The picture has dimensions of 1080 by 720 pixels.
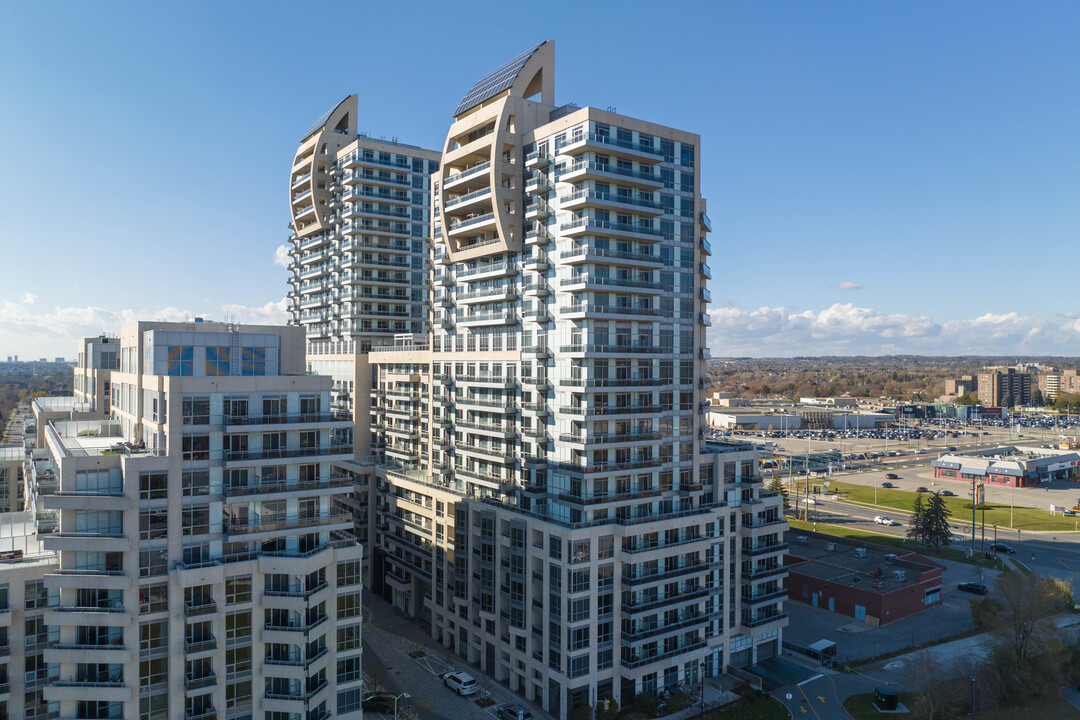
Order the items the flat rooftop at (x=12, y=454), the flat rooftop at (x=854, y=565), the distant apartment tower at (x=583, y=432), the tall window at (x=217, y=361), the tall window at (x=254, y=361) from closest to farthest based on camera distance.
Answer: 1. the tall window at (x=217, y=361)
2. the tall window at (x=254, y=361)
3. the distant apartment tower at (x=583, y=432)
4. the flat rooftop at (x=12, y=454)
5. the flat rooftop at (x=854, y=565)

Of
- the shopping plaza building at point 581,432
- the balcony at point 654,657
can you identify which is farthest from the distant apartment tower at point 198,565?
the balcony at point 654,657

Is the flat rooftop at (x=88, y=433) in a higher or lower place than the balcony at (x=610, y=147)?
lower

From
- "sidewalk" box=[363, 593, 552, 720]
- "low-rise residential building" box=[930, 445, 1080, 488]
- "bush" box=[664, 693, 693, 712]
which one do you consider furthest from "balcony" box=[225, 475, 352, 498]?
"low-rise residential building" box=[930, 445, 1080, 488]

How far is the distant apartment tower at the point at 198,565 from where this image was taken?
47.1 metres

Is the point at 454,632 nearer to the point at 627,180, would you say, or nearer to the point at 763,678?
the point at 763,678

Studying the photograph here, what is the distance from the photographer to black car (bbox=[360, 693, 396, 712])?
2472 inches

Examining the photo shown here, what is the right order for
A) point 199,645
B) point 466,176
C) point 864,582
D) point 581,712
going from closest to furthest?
point 199,645 → point 581,712 → point 466,176 → point 864,582

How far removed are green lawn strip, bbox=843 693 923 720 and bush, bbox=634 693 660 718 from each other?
62.5ft

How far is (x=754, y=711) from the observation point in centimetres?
6494

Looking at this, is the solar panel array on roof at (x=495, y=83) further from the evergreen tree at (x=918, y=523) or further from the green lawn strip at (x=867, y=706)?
the evergreen tree at (x=918, y=523)

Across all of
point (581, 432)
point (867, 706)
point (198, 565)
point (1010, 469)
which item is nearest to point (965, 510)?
point (1010, 469)

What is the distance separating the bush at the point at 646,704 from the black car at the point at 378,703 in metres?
22.8

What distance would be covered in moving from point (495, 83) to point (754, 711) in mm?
69596

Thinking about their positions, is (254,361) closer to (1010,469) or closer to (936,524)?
(936,524)
